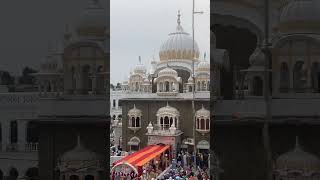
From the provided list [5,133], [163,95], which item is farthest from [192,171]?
[163,95]

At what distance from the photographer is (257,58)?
5.28 ft

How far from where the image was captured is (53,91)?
168 centimetres

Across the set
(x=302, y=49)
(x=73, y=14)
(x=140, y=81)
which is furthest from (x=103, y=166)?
(x=140, y=81)

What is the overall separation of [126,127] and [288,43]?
22.5 ft

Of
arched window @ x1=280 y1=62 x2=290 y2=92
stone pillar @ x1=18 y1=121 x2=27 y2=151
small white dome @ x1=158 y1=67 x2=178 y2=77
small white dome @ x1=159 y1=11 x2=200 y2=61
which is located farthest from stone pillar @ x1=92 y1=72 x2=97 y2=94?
small white dome @ x1=158 y1=67 x2=178 y2=77

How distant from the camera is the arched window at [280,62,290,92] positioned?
1.63 m

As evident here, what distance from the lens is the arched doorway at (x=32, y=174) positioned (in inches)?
67.2

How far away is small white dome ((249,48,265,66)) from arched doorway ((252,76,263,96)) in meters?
0.07

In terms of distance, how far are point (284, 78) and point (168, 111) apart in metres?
7.47

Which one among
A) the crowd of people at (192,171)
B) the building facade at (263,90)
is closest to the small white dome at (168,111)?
the crowd of people at (192,171)

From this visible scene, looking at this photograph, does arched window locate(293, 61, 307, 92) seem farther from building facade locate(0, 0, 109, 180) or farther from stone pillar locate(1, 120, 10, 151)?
stone pillar locate(1, 120, 10, 151)

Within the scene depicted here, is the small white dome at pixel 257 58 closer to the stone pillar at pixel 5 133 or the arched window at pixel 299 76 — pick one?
the arched window at pixel 299 76

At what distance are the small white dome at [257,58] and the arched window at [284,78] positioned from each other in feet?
0.34

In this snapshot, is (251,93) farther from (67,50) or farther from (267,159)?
(67,50)
